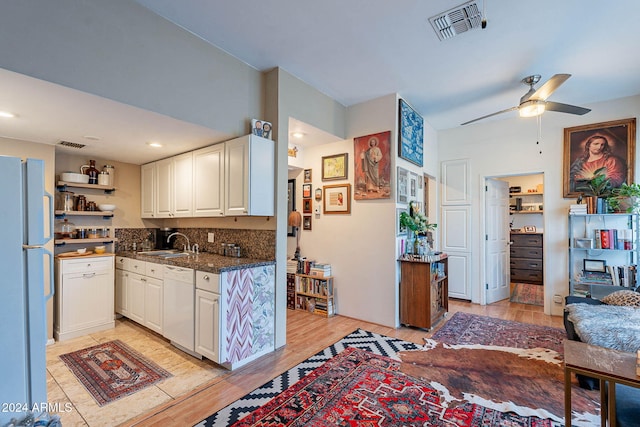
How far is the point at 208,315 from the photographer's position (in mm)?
2652

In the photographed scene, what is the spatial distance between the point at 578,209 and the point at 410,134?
2.52m

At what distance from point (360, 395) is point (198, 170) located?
9.52 ft

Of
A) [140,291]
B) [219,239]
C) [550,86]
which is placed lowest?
[140,291]

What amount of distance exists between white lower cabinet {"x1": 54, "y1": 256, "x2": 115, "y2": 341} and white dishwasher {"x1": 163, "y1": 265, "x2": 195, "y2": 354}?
1134 millimetres

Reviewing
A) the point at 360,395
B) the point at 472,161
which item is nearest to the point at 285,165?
the point at 360,395

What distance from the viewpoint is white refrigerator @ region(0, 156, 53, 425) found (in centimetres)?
146

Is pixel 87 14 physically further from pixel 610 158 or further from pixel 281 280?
pixel 610 158

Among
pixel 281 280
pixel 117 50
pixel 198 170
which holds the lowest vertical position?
pixel 281 280

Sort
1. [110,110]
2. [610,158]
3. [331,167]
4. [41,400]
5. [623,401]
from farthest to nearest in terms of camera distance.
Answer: [331,167] < [610,158] < [110,110] < [41,400] < [623,401]

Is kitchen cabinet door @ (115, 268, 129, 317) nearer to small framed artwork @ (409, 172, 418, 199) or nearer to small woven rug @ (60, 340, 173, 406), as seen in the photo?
small woven rug @ (60, 340, 173, 406)

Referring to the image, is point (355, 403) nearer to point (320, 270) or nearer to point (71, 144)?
point (320, 270)

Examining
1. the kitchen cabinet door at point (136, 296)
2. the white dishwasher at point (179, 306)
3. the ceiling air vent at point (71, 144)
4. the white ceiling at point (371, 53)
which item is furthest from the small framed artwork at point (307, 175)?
the ceiling air vent at point (71, 144)

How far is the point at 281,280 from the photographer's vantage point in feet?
10.4

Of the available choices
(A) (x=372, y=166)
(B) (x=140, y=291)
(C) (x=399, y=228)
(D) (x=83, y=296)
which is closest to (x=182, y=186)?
(B) (x=140, y=291)
